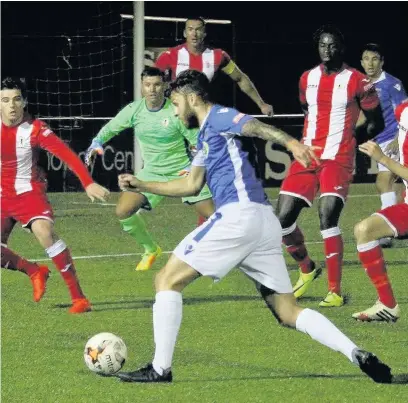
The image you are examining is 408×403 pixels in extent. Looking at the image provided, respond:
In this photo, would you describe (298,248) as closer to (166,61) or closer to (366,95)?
(366,95)

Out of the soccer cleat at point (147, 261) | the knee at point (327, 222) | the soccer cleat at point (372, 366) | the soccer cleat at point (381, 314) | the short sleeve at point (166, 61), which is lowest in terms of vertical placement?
the soccer cleat at point (147, 261)

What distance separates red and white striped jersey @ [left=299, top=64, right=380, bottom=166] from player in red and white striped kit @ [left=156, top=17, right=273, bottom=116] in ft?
7.57

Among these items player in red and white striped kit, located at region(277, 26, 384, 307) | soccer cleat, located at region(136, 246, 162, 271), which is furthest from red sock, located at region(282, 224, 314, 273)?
soccer cleat, located at region(136, 246, 162, 271)

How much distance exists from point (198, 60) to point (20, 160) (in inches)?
140

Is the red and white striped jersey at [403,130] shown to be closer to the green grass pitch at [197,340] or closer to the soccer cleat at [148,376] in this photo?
the green grass pitch at [197,340]

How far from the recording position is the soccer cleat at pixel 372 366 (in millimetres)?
6789

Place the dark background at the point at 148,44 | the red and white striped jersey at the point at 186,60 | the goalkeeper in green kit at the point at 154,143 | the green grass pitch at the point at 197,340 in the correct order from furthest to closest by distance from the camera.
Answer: the dark background at the point at 148,44, the red and white striped jersey at the point at 186,60, the goalkeeper in green kit at the point at 154,143, the green grass pitch at the point at 197,340

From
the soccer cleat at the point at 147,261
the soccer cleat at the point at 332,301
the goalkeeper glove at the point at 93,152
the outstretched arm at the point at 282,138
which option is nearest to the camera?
the outstretched arm at the point at 282,138

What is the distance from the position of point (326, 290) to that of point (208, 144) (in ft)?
12.1

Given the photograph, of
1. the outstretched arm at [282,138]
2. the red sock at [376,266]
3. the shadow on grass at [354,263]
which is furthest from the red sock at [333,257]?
the outstretched arm at [282,138]

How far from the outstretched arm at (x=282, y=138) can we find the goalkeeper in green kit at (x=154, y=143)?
164 inches

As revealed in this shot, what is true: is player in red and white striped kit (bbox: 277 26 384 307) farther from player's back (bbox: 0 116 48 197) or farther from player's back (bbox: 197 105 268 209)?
player's back (bbox: 197 105 268 209)

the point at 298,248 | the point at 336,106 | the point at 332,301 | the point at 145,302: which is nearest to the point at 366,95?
the point at 336,106

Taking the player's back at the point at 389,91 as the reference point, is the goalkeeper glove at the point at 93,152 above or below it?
below
